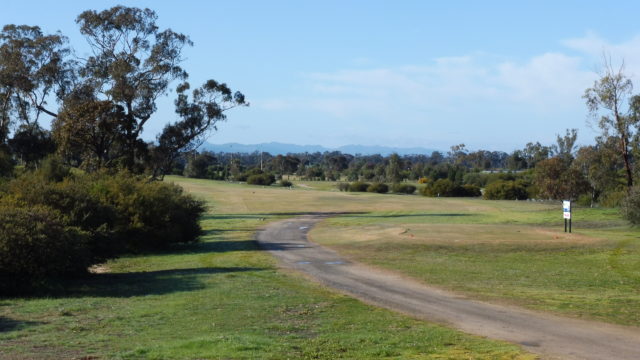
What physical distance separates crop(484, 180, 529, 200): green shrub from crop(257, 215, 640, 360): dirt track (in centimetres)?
6301

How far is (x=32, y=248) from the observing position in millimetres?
20109

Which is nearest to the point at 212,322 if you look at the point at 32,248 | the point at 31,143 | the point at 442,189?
the point at 32,248

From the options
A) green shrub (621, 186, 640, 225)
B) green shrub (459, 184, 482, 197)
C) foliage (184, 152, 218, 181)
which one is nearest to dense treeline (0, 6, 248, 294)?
green shrub (621, 186, 640, 225)

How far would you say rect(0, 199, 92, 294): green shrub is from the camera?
19.6 meters

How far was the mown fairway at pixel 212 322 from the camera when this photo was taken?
462 inches

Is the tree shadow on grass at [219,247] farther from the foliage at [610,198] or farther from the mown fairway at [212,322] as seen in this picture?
the foliage at [610,198]

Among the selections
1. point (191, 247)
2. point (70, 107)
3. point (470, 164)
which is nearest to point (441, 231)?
point (191, 247)

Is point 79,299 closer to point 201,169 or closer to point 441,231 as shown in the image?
point 441,231

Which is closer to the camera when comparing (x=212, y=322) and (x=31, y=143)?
(x=212, y=322)

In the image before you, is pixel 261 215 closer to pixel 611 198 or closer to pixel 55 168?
pixel 55 168

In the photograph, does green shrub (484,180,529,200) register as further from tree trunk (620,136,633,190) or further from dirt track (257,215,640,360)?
dirt track (257,215,640,360)

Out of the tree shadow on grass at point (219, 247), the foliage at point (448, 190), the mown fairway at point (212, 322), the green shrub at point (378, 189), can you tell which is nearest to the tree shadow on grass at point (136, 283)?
the mown fairway at point (212, 322)

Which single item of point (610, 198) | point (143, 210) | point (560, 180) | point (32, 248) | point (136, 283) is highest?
point (560, 180)

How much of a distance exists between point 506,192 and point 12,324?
77754mm
